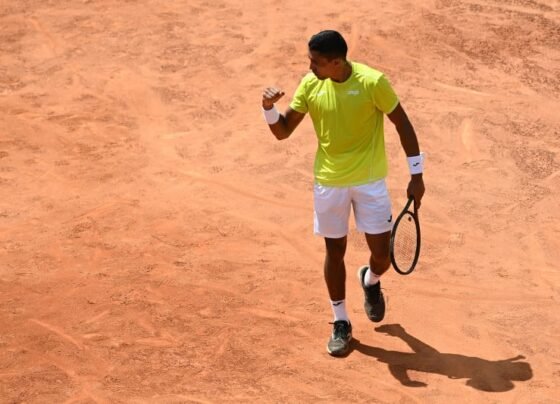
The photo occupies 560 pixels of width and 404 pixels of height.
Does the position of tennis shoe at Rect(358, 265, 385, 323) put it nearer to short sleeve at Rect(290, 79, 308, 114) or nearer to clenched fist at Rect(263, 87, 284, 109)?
short sleeve at Rect(290, 79, 308, 114)

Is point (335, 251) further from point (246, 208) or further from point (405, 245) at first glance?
point (246, 208)

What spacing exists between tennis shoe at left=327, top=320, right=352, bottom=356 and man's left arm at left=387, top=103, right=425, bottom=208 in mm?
1219

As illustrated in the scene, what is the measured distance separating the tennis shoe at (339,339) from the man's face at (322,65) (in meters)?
2.06

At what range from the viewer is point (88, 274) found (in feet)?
31.5

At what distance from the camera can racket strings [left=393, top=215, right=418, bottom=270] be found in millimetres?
8336

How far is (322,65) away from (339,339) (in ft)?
7.39

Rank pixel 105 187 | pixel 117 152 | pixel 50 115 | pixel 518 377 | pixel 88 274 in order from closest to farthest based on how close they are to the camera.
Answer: pixel 518 377 → pixel 88 274 → pixel 105 187 → pixel 117 152 → pixel 50 115

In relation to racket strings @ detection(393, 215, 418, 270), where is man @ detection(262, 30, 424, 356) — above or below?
above

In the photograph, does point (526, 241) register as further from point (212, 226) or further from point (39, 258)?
point (39, 258)

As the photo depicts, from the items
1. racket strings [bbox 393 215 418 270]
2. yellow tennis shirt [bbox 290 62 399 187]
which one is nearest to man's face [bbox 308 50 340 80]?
yellow tennis shirt [bbox 290 62 399 187]

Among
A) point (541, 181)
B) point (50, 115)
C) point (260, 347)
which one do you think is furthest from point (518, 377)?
point (50, 115)

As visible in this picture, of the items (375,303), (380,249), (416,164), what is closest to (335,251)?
(380,249)

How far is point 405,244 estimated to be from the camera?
8344mm

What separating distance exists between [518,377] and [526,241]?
2289mm
